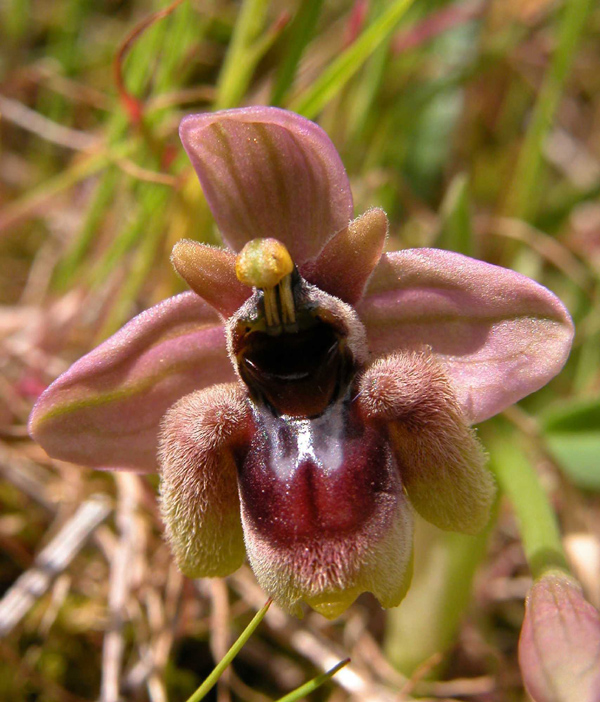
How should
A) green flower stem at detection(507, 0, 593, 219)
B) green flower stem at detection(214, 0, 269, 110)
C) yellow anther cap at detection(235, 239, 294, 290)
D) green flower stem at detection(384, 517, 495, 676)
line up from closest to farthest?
1. yellow anther cap at detection(235, 239, 294, 290)
2. green flower stem at detection(384, 517, 495, 676)
3. green flower stem at detection(214, 0, 269, 110)
4. green flower stem at detection(507, 0, 593, 219)

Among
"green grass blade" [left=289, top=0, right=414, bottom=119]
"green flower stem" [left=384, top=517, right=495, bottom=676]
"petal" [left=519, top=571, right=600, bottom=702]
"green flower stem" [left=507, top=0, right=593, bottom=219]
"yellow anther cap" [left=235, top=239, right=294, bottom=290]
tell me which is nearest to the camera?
"petal" [left=519, top=571, right=600, bottom=702]

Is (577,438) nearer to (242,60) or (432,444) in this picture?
(432,444)

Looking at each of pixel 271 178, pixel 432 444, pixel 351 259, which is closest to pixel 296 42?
pixel 271 178

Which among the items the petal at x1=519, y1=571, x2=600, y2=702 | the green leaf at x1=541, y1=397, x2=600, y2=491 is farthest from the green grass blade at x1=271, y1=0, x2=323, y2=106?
the petal at x1=519, y1=571, x2=600, y2=702

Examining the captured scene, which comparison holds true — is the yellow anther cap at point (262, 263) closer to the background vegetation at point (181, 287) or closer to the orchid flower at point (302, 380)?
the orchid flower at point (302, 380)

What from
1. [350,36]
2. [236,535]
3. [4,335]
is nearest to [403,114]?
[350,36]

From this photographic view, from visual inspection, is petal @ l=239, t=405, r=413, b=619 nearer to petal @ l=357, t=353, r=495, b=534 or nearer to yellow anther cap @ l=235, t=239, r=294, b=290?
petal @ l=357, t=353, r=495, b=534
